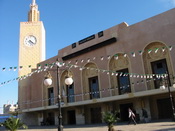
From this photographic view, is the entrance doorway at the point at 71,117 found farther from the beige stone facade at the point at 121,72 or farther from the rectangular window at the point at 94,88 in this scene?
the rectangular window at the point at 94,88

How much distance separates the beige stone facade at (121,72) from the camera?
803 inches

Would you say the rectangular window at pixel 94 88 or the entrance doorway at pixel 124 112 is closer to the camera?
the entrance doorway at pixel 124 112

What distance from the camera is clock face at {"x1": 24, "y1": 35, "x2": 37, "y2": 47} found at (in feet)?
131

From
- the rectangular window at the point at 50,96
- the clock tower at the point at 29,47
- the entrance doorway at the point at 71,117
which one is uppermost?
the clock tower at the point at 29,47

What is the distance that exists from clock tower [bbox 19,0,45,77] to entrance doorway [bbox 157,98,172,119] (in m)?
26.1

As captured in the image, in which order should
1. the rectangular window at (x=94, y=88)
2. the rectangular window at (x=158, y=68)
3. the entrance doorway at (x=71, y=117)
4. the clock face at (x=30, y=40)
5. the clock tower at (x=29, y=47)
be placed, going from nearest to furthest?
the rectangular window at (x=158, y=68) < the rectangular window at (x=94, y=88) < the entrance doorway at (x=71, y=117) < the clock tower at (x=29, y=47) < the clock face at (x=30, y=40)

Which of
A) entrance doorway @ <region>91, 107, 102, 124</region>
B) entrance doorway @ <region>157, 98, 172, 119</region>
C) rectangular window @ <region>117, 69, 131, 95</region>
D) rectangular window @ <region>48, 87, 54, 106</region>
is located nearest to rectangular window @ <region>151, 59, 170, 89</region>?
entrance doorway @ <region>157, 98, 172, 119</region>

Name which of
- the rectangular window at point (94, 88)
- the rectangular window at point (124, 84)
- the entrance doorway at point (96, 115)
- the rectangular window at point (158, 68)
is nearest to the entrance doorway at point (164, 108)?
the rectangular window at point (158, 68)

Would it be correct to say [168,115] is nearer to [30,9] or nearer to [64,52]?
[64,52]

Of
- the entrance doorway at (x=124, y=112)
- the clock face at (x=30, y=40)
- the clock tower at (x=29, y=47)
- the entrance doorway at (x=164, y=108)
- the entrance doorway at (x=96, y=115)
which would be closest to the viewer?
the entrance doorway at (x=164, y=108)

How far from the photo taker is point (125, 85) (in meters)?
23.0

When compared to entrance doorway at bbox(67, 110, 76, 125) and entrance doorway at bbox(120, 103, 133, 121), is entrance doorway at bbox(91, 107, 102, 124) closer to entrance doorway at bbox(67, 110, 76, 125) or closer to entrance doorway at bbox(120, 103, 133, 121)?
entrance doorway at bbox(120, 103, 133, 121)

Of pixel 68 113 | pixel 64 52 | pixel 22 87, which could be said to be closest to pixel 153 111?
pixel 68 113

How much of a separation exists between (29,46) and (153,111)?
2850cm
